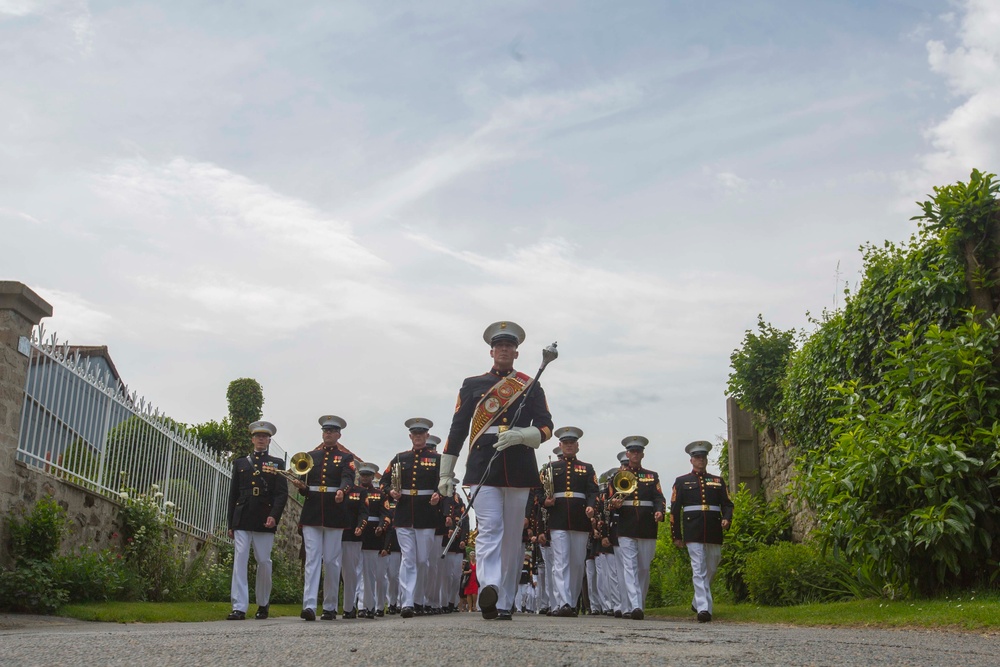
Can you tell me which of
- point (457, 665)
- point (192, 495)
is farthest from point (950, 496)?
point (192, 495)

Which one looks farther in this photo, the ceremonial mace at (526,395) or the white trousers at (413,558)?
the white trousers at (413,558)

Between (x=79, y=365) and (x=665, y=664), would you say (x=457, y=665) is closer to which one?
(x=665, y=664)

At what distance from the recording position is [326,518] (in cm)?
1076

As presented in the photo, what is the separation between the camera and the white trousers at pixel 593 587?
16422 mm

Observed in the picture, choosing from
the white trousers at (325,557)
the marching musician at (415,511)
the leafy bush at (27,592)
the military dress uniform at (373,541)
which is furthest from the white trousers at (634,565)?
the leafy bush at (27,592)

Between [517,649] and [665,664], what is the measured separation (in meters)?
0.75

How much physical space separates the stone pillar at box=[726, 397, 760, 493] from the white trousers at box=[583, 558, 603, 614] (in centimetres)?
257

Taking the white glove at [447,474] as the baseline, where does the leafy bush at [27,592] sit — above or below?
below

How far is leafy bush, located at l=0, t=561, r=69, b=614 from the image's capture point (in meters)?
9.12

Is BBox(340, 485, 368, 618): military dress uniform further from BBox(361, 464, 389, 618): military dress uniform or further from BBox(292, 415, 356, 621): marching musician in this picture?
BBox(361, 464, 389, 618): military dress uniform

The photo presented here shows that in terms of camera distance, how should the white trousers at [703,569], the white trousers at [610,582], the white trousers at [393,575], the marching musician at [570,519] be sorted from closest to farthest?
the white trousers at [703,569] < the marching musician at [570,519] < the white trousers at [393,575] < the white trousers at [610,582]

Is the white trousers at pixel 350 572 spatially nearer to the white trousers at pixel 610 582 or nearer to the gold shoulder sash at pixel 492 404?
the gold shoulder sash at pixel 492 404

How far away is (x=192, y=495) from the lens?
15914 mm

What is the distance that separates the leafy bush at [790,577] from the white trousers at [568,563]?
79.8 inches
